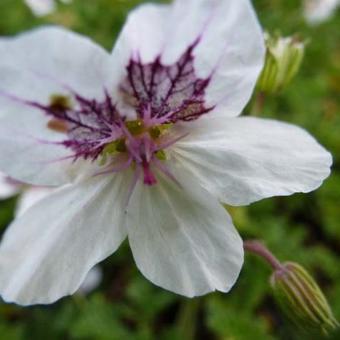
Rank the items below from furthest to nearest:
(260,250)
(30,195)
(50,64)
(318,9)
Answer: (318,9) < (30,195) < (260,250) < (50,64)

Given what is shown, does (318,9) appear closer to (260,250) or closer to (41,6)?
(41,6)

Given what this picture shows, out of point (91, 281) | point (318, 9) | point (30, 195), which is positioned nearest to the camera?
point (30, 195)

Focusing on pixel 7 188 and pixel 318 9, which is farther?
pixel 318 9

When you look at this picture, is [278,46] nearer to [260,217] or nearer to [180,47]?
[180,47]

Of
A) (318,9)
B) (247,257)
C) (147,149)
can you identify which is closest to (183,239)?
(147,149)

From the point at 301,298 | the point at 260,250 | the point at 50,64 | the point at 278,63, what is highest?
the point at 50,64

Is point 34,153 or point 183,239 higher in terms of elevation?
point 34,153

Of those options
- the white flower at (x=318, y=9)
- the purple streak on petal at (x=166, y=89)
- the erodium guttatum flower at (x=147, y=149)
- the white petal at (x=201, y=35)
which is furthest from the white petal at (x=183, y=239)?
the white flower at (x=318, y=9)
